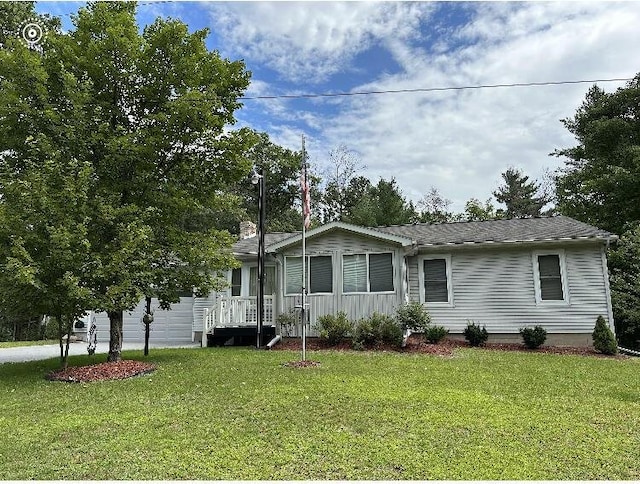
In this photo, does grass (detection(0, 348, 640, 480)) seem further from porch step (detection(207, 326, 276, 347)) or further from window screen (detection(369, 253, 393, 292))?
porch step (detection(207, 326, 276, 347))

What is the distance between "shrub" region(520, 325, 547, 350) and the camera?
1206cm

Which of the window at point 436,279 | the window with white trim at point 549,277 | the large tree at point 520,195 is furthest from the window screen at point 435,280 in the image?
the large tree at point 520,195

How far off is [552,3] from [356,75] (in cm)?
506

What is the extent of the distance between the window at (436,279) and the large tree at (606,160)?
37.3ft

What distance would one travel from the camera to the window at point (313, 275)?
45.3ft

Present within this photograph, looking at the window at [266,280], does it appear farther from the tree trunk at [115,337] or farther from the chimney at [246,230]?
the tree trunk at [115,337]

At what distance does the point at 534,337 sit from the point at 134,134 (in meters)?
11.1

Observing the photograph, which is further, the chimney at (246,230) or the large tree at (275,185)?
the large tree at (275,185)

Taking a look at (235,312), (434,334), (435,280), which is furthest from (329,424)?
(235,312)

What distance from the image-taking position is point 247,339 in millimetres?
14242

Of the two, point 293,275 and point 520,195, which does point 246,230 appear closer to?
point 293,275

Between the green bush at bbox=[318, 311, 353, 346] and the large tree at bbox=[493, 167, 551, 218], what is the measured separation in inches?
1153

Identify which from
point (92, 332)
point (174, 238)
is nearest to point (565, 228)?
point (174, 238)

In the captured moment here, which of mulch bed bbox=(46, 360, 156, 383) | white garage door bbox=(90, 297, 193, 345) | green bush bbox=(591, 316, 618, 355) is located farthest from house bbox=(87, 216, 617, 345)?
mulch bed bbox=(46, 360, 156, 383)
